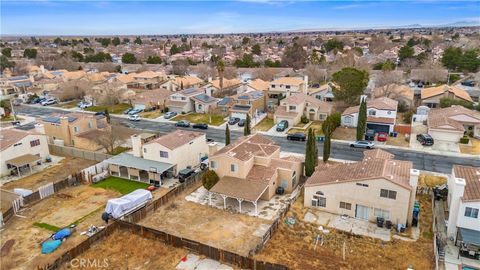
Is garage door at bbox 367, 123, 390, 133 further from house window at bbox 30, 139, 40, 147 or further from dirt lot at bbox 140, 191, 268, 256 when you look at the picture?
house window at bbox 30, 139, 40, 147

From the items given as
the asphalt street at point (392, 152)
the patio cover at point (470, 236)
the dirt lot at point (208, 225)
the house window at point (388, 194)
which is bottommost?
the dirt lot at point (208, 225)

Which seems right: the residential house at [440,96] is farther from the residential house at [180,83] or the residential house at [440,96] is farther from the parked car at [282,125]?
the residential house at [180,83]

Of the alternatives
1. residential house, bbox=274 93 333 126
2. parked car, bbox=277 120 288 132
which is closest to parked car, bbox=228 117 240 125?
residential house, bbox=274 93 333 126

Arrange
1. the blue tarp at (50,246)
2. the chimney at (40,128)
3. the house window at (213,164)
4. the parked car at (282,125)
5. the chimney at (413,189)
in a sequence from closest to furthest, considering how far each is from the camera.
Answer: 1. the blue tarp at (50,246)
2. the chimney at (413,189)
3. the house window at (213,164)
4. the chimney at (40,128)
5. the parked car at (282,125)

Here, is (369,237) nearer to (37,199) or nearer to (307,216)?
(307,216)

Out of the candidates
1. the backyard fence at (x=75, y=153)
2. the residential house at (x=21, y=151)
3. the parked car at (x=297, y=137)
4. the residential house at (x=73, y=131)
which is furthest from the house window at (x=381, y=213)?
the residential house at (x=21, y=151)

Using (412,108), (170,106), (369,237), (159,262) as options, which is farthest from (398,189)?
(170,106)
